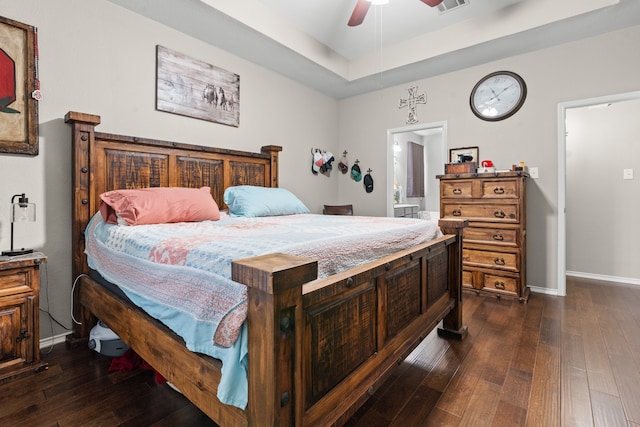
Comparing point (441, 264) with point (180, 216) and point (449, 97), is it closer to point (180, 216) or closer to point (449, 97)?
point (180, 216)

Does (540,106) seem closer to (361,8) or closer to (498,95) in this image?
(498,95)

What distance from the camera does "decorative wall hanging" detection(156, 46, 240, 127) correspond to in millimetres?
2832

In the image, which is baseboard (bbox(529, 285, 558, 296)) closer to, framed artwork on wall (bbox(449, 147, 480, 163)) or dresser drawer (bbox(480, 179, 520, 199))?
dresser drawer (bbox(480, 179, 520, 199))

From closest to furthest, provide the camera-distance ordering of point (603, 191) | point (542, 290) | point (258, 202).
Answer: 1. point (258, 202)
2. point (542, 290)
3. point (603, 191)

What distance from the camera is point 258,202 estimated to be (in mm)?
2830

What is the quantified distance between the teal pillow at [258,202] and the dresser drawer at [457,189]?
5.19 ft

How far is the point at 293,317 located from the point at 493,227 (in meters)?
2.96

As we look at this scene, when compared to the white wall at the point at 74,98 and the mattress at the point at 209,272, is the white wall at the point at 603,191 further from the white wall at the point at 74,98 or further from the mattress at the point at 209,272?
the white wall at the point at 74,98

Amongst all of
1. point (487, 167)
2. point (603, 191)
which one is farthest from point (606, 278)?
point (487, 167)

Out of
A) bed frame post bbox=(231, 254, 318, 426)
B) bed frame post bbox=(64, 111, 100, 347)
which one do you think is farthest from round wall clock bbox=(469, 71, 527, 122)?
bed frame post bbox=(64, 111, 100, 347)

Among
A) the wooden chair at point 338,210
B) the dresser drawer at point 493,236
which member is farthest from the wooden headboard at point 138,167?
the dresser drawer at point 493,236

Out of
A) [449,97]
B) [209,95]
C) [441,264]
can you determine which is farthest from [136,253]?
[449,97]

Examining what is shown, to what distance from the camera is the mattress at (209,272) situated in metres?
0.92

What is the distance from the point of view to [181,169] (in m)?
2.85
